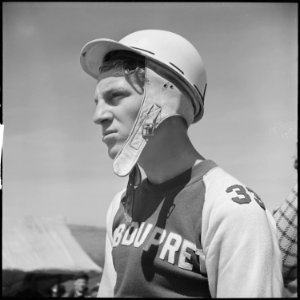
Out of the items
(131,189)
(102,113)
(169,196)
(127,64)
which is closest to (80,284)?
(131,189)

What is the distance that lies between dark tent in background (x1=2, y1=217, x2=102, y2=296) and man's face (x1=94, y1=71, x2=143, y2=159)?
1.89 ft

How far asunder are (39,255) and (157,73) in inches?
35.4

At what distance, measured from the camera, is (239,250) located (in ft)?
3.59

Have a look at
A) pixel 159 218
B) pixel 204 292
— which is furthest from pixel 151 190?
pixel 204 292

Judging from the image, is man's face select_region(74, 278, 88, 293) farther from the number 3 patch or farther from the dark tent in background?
the number 3 patch

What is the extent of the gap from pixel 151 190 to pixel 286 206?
409 millimetres

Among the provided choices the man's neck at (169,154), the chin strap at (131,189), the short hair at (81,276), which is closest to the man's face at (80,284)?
the short hair at (81,276)

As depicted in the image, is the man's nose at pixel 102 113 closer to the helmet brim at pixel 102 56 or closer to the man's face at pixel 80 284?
the helmet brim at pixel 102 56

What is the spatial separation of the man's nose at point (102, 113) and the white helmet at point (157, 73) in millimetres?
90

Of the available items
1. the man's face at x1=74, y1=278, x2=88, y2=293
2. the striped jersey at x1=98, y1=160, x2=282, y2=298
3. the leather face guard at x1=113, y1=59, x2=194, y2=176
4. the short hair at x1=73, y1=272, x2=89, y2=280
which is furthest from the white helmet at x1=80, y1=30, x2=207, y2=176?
the short hair at x1=73, y1=272, x2=89, y2=280

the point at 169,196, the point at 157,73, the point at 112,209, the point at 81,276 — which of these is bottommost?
the point at 81,276

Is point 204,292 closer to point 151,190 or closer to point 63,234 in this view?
point 151,190

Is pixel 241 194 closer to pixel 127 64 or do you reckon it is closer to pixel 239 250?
pixel 239 250

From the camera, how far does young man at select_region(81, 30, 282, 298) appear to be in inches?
43.9
